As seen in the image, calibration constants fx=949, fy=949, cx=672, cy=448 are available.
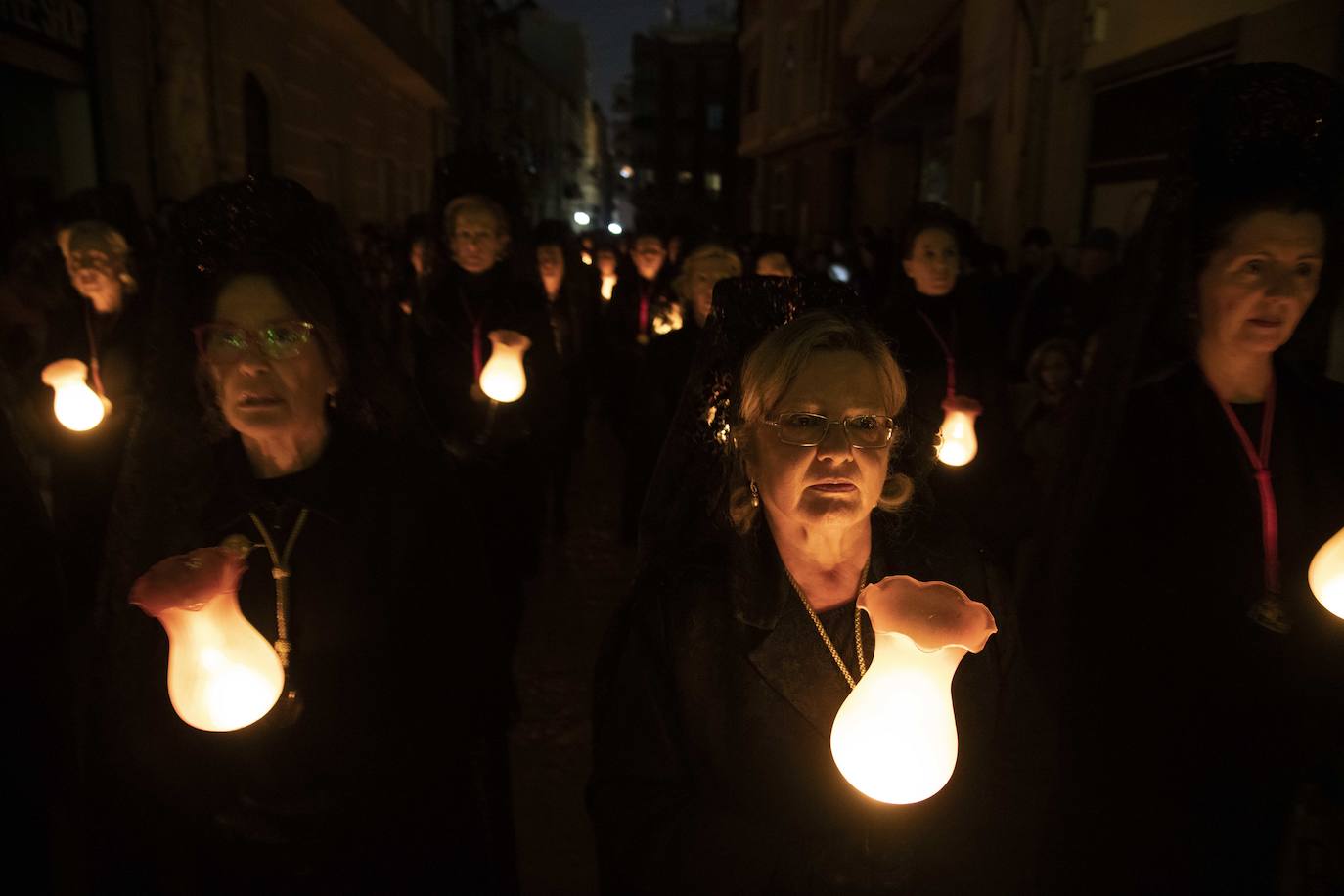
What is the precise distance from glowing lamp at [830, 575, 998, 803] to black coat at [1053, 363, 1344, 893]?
1.23m

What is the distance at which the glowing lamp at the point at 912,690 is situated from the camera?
4.01ft

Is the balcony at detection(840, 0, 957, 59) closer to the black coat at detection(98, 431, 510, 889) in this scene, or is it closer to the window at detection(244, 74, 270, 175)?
the window at detection(244, 74, 270, 175)

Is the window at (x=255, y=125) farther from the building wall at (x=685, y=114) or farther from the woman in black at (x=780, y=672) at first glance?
the building wall at (x=685, y=114)

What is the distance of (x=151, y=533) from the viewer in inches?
80.3

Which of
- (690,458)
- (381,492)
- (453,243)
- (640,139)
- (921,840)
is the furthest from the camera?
(640,139)

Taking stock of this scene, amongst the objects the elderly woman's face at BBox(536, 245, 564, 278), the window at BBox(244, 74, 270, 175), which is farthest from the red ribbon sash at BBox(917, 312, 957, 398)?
the window at BBox(244, 74, 270, 175)

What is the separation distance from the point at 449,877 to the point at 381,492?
853 mm

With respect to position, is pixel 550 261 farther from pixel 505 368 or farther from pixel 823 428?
pixel 823 428

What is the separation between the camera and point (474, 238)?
452cm

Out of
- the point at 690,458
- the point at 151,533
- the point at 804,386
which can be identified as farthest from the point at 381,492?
the point at 804,386

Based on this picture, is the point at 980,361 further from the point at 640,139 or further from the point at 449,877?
the point at 640,139

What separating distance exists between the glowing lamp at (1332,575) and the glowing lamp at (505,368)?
116 inches

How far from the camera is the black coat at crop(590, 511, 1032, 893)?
1.61 m

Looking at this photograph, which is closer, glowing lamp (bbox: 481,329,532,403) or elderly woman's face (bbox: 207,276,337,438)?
elderly woman's face (bbox: 207,276,337,438)
